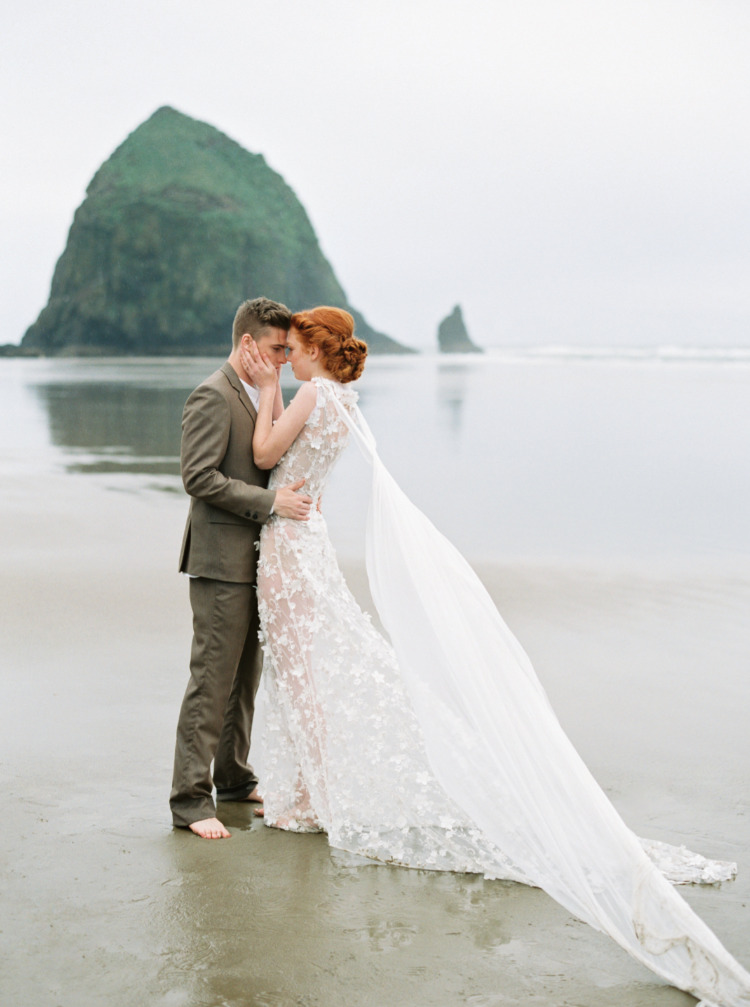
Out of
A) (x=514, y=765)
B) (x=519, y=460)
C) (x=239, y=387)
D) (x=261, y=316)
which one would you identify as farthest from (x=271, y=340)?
(x=519, y=460)

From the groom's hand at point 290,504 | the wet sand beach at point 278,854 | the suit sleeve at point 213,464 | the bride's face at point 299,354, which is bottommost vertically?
the wet sand beach at point 278,854

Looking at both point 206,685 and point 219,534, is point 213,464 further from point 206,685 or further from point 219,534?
point 206,685

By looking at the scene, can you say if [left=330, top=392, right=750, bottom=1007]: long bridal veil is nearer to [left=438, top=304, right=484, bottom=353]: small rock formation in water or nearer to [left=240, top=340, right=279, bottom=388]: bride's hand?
[left=240, top=340, right=279, bottom=388]: bride's hand

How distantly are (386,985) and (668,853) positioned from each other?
120 centimetres

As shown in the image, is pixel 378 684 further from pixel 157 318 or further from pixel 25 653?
pixel 157 318

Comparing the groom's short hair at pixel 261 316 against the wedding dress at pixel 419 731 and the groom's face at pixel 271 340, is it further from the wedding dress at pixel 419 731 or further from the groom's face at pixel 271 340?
the wedding dress at pixel 419 731

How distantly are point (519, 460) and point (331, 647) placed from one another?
13210 millimetres

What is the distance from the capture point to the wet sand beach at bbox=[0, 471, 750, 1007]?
8.83 ft

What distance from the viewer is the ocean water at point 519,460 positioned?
10.3 metres

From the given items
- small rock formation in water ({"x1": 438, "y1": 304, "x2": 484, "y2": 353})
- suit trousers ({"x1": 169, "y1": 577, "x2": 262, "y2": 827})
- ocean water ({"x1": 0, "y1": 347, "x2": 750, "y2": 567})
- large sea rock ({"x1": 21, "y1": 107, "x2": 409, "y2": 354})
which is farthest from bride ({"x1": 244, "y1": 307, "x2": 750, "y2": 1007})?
small rock formation in water ({"x1": 438, "y1": 304, "x2": 484, "y2": 353})

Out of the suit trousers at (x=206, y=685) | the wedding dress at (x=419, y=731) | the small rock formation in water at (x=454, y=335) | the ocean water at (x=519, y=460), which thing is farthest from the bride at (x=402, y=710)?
the small rock formation in water at (x=454, y=335)

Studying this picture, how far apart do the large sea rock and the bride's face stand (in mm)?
95521

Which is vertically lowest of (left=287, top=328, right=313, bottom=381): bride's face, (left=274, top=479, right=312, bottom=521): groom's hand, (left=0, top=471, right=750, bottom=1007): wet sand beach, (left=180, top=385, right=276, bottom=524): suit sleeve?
(left=0, top=471, right=750, bottom=1007): wet sand beach

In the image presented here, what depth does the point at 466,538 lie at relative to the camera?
10070 mm
